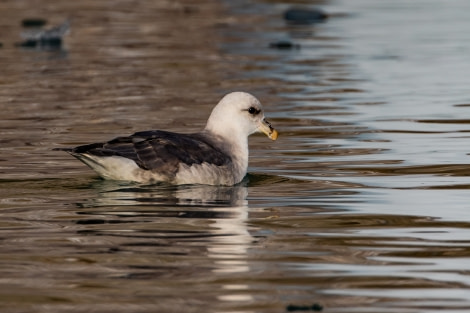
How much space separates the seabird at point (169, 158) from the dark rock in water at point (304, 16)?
20798mm

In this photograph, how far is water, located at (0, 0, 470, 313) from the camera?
7.87m

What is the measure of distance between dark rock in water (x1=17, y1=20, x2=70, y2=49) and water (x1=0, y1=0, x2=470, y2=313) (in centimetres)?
63

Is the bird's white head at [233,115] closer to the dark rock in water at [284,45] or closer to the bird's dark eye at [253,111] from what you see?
the bird's dark eye at [253,111]

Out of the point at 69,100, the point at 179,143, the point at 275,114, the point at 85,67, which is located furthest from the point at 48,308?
the point at 85,67

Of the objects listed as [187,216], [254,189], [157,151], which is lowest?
[254,189]

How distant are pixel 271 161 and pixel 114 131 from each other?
2868 millimetres

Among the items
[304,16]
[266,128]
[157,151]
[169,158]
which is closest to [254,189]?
[169,158]

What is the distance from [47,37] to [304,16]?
821cm

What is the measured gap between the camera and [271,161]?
45.5 ft

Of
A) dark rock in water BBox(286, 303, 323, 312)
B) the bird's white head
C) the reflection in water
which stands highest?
the bird's white head

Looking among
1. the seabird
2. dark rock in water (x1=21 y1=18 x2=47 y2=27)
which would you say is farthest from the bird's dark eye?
dark rock in water (x1=21 y1=18 x2=47 y2=27)

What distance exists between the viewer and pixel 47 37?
91.4 ft

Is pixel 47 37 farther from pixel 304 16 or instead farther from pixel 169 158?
pixel 169 158

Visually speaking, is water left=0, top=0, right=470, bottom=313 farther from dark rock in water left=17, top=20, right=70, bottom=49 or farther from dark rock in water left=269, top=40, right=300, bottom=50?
dark rock in water left=17, top=20, right=70, bottom=49
